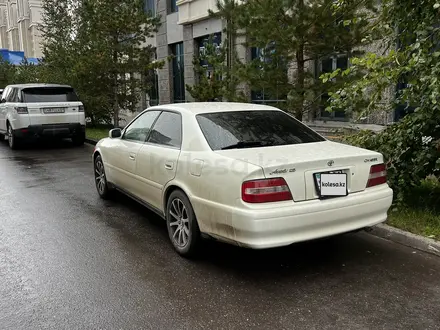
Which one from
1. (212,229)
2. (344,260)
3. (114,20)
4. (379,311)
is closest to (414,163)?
(344,260)

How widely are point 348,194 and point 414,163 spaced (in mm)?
1804

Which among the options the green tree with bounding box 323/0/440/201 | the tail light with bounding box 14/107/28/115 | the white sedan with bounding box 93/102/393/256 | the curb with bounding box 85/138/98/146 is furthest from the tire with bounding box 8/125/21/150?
the green tree with bounding box 323/0/440/201

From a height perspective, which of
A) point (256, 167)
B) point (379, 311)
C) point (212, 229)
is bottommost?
point (379, 311)

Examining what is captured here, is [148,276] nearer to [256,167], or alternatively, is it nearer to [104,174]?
[256,167]

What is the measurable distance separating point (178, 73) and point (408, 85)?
60.2 ft

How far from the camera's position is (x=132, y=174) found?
210 inches

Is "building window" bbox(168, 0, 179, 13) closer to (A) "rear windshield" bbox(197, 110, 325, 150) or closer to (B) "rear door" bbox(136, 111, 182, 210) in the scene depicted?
(B) "rear door" bbox(136, 111, 182, 210)

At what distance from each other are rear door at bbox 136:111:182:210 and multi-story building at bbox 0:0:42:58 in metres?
65.6

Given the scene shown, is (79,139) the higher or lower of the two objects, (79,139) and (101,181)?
the higher

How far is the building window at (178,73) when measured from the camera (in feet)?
72.1

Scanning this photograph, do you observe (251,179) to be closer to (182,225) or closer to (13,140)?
(182,225)

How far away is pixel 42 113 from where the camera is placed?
1219 centimetres

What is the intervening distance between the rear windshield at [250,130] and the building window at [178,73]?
57.6ft

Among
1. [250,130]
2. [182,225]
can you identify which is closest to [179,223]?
[182,225]
